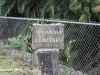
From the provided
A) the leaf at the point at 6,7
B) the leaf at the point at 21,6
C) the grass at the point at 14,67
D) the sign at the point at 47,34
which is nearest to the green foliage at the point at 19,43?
the grass at the point at 14,67

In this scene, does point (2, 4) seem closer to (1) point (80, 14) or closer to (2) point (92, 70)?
(1) point (80, 14)

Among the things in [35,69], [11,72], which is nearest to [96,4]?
[35,69]

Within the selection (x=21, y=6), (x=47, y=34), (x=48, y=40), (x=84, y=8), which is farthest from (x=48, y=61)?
(x=21, y=6)

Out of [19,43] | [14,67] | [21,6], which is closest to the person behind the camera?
[14,67]

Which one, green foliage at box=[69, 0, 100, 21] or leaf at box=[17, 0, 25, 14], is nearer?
green foliage at box=[69, 0, 100, 21]

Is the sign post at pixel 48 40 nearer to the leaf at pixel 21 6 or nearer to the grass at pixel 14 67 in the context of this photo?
the grass at pixel 14 67

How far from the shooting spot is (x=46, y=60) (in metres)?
4.77

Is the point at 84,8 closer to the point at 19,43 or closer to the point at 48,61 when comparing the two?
the point at 19,43

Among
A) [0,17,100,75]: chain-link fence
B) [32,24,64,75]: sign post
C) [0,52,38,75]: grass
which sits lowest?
[0,52,38,75]: grass

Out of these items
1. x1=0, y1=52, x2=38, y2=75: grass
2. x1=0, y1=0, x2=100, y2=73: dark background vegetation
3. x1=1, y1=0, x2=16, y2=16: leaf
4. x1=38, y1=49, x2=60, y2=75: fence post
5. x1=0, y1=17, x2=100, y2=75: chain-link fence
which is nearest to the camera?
x1=38, y1=49, x2=60, y2=75: fence post

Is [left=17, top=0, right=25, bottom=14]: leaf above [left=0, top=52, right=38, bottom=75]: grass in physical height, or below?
above

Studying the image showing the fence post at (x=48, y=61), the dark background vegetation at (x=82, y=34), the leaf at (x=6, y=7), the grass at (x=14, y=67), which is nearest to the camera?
the fence post at (x=48, y=61)

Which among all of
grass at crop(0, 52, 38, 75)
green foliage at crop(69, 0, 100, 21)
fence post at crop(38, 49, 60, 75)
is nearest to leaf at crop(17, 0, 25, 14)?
grass at crop(0, 52, 38, 75)

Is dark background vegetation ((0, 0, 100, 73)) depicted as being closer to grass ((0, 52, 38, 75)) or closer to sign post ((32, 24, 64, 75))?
grass ((0, 52, 38, 75))
